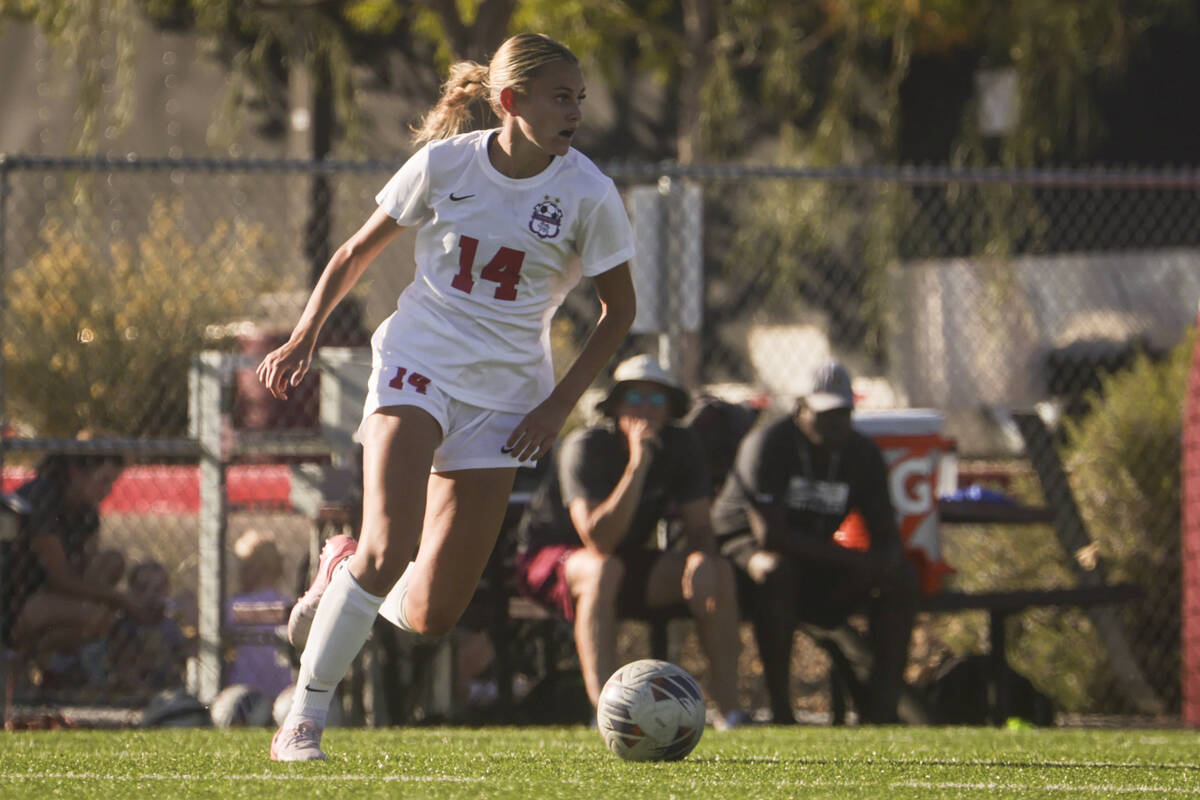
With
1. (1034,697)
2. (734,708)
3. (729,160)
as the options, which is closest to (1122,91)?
(729,160)

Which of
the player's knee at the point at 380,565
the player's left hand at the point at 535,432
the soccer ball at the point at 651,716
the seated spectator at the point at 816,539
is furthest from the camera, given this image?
the seated spectator at the point at 816,539

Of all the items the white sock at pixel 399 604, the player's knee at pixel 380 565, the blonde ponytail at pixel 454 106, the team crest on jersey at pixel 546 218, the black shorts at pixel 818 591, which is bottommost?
the black shorts at pixel 818 591

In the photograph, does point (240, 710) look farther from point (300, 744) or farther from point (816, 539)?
point (300, 744)

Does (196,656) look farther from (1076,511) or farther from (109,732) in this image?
(1076,511)

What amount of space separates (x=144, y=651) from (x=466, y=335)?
167 inches

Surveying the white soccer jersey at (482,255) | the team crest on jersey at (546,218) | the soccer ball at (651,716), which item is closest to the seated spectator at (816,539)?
the soccer ball at (651,716)

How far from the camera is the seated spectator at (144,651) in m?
8.74

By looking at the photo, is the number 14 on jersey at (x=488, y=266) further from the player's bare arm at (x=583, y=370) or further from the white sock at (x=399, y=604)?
the white sock at (x=399, y=604)

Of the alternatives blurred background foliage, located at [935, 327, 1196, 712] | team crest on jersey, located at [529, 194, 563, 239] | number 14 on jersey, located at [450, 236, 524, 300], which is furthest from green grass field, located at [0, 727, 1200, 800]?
blurred background foliage, located at [935, 327, 1196, 712]

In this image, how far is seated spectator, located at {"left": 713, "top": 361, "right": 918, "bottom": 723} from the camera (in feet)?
26.7

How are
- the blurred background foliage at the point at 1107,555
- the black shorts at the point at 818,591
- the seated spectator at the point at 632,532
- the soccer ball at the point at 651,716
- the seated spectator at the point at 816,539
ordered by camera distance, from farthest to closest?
the blurred background foliage at the point at 1107,555 < the black shorts at the point at 818,591 < the seated spectator at the point at 816,539 < the seated spectator at the point at 632,532 < the soccer ball at the point at 651,716

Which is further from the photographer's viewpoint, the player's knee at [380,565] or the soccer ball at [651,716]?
the soccer ball at [651,716]

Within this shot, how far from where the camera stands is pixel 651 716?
526 centimetres

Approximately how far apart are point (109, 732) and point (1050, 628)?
5.05m
